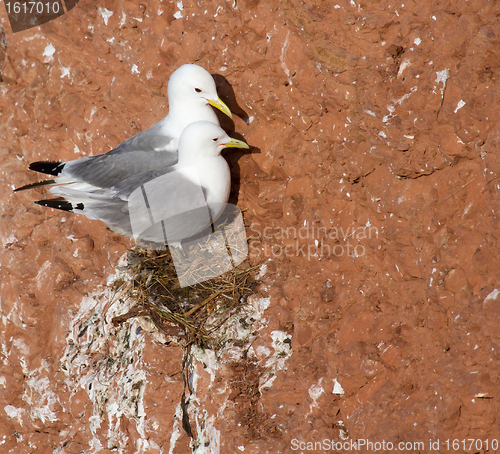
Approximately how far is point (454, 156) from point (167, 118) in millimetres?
2212

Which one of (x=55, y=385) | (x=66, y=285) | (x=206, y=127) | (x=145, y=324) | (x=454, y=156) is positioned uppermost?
(x=454, y=156)

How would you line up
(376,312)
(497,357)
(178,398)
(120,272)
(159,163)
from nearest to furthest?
(497,357)
(376,312)
(178,398)
(159,163)
(120,272)

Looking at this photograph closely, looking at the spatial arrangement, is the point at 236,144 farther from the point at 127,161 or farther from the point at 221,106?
the point at 127,161

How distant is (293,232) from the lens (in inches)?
120

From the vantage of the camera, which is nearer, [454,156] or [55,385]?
[454,156]

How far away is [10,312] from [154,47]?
2588 millimetres

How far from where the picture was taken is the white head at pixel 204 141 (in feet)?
10.1

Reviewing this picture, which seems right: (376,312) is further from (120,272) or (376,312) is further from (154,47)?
(154,47)

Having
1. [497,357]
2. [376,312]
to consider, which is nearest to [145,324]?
[376,312]

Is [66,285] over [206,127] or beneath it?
beneath

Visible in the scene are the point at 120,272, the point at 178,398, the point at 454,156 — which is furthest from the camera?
the point at 120,272

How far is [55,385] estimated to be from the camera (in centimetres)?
382

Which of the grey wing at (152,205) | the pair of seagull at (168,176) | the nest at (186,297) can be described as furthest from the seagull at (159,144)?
the nest at (186,297)

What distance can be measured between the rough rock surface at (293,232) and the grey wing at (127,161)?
0.46 meters
